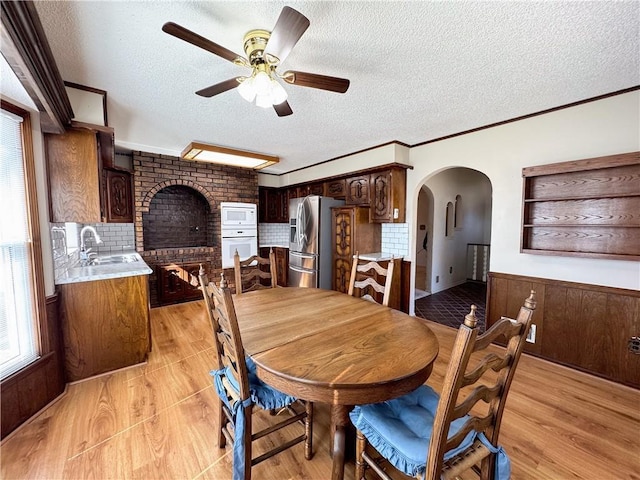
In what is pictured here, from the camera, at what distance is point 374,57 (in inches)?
67.4

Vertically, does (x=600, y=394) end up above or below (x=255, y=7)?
below

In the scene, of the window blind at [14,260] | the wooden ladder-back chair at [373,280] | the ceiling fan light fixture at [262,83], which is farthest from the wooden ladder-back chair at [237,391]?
the window blind at [14,260]

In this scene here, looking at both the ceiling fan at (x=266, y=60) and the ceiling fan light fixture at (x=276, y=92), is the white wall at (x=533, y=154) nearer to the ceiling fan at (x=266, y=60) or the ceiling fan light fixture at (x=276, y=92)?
the ceiling fan at (x=266, y=60)

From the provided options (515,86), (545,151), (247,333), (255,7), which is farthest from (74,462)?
(545,151)

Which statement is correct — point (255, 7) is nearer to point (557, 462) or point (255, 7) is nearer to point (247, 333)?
point (247, 333)

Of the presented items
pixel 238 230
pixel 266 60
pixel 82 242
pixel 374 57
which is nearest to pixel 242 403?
pixel 266 60

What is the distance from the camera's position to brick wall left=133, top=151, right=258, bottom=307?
3.97 metres

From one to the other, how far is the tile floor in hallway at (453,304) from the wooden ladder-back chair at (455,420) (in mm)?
2507

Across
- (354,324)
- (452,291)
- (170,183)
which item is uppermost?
(170,183)

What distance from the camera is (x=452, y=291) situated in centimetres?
509

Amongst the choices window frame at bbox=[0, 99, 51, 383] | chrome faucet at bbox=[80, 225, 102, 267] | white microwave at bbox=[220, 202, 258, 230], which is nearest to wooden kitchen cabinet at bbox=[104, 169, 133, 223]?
chrome faucet at bbox=[80, 225, 102, 267]

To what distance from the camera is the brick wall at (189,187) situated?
397 centimetres

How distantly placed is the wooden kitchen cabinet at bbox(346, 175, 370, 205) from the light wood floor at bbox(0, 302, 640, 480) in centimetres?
242

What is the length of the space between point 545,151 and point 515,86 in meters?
0.82
